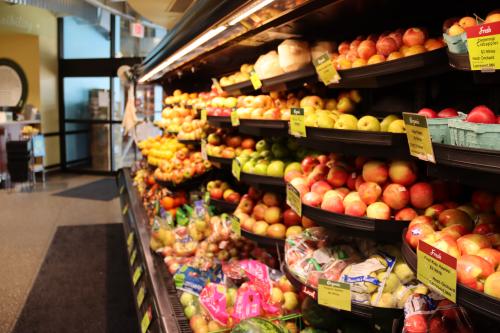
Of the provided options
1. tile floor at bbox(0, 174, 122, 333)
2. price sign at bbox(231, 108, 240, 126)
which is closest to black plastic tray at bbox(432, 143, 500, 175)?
price sign at bbox(231, 108, 240, 126)

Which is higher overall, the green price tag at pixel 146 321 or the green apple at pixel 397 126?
the green apple at pixel 397 126

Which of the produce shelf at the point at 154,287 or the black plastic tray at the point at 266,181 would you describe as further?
the black plastic tray at the point at 266,181

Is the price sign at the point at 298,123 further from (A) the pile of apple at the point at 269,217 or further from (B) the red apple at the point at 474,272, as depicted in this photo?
(B) the red apple at the point at 474,272

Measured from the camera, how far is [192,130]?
4.11 meters

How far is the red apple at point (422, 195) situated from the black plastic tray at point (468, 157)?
433mm

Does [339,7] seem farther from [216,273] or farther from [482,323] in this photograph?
[216,273]

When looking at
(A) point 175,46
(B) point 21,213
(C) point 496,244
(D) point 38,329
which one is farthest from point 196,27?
(B) point 21,213

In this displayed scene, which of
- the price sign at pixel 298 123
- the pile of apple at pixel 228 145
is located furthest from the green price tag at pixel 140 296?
the price sign at pixel 298 123

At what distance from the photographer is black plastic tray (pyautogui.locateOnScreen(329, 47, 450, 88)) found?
4.05ft

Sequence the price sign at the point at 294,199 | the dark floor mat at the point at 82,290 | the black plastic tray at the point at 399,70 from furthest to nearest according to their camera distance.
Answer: the dark floor mat at the point at 82,290
the price sign at the point at 294,199
the black plastic tray at the point at 399,70

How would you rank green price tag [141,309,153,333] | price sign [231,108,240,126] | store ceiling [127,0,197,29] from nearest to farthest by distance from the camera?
green price tag [141,309,153,333]
price sign [231,108,240,126]
store ceiling [127,0,197,29]

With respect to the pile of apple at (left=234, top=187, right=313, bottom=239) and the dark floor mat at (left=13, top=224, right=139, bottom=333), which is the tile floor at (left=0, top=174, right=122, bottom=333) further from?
the pile of apple at (left=234, top=187, right=313, bottom=239)

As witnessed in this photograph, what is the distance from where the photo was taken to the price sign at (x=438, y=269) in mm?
993

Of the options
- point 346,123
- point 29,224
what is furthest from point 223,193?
point 29,224
